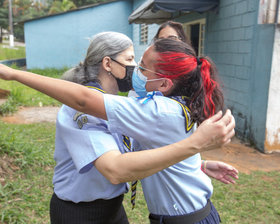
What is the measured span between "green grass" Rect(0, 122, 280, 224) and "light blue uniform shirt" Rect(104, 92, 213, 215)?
1855 mm

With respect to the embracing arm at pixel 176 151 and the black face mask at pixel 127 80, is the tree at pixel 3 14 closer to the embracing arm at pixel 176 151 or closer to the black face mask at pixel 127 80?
the black face mask at pixel 127 80

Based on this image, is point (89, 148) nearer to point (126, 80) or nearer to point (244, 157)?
point (126, 80)

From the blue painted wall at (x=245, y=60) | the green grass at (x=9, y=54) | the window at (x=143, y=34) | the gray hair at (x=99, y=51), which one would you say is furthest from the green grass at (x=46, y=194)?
the green grass at (x=9, y=54)

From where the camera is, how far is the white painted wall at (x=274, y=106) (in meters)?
4.90

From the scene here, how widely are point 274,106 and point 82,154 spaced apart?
15.0ft

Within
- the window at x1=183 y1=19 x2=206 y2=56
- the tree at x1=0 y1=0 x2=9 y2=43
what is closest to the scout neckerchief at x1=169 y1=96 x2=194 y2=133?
the window at x1=183 y1=19 x2=206 y2=56

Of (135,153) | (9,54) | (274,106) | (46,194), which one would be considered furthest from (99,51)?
(9,54)

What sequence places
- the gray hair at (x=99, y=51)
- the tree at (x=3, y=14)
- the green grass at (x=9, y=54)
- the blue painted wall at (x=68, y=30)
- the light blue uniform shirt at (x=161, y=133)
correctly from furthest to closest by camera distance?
the tree at (x=3, y=14)
the green grass at (x=9, y=54)
the blue painted wall at (x=68, y=30)
the gray hair at (x=99, y=51)
the light blue uniform shirt at (x=161, y=133)

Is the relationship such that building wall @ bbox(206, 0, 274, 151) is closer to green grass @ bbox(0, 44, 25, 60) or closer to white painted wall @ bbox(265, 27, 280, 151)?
white painted wall @ bbox(265, 27, 280, 151)

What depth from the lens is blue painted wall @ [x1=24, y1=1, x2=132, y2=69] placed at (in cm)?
1527

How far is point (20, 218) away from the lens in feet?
9.58

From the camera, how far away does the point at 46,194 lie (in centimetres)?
350

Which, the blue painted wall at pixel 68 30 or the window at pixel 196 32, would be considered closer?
the window at pixel 196 32

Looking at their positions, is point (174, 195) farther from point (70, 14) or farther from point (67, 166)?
point (70, 14)
